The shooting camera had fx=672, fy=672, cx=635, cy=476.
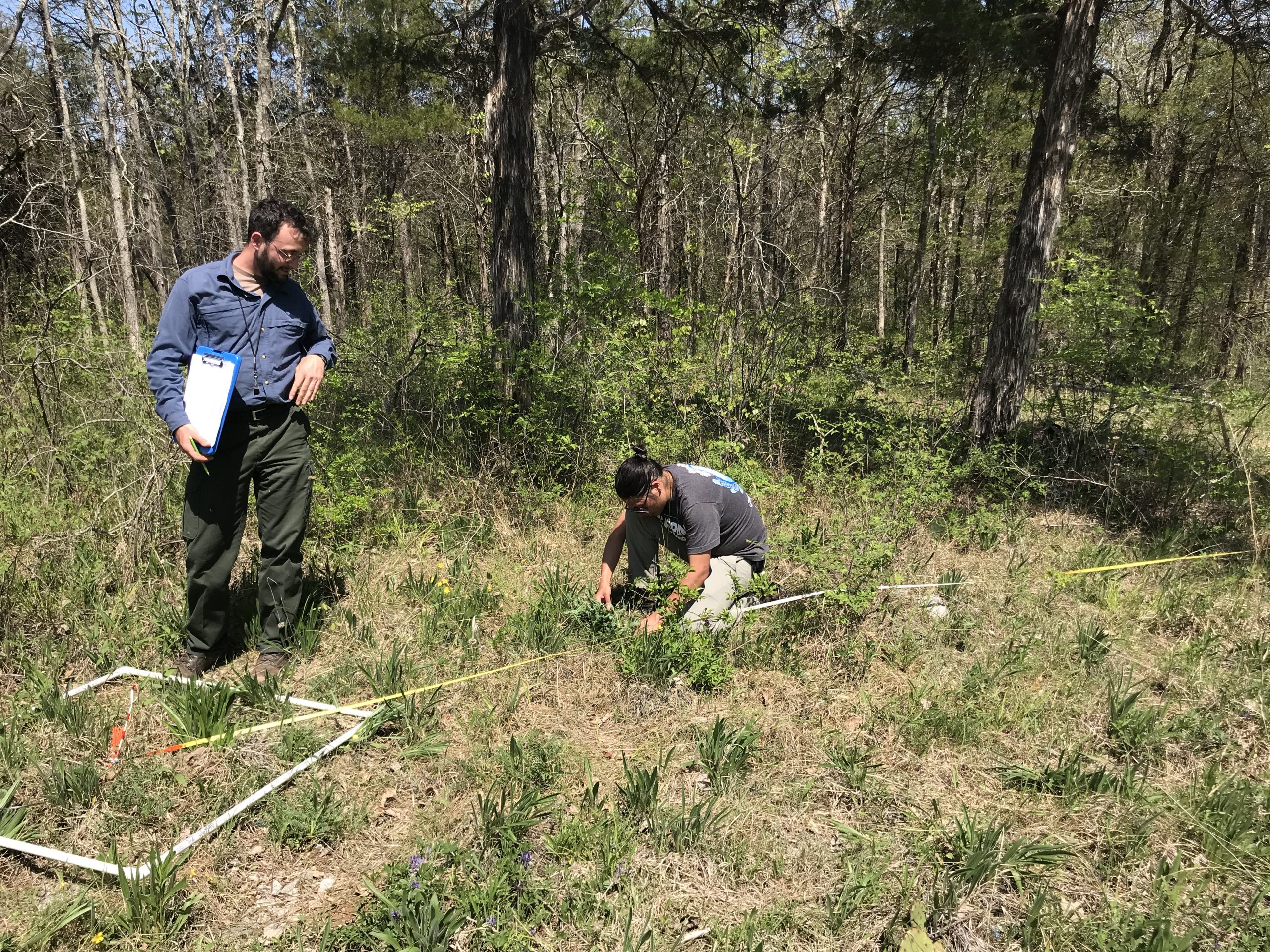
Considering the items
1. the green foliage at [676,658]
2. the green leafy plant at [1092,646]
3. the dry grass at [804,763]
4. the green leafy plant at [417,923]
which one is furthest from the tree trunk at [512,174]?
the green leafy plant at [1092,646]

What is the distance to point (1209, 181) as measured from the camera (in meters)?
9.38

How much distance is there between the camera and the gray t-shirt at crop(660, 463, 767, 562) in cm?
339

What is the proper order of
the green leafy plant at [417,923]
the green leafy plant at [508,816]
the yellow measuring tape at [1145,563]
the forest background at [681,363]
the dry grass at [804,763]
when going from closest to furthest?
the green leafy plant at [417,923] → the dry grass at [804,763] → the green leafy plant at [508,816] → the forest background at [681,363] → the yellow measuring tape at [1145,563]

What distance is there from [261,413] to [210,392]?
0.24 metres

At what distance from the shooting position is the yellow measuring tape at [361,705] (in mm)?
2689

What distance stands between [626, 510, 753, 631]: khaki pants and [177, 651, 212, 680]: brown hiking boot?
6.88 ft

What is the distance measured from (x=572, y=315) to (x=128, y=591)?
362 cm

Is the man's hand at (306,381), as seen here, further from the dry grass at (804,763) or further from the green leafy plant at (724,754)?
the green leafy plant at (724,754)

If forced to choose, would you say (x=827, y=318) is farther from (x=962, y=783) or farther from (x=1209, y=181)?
(x=1209, y=181)

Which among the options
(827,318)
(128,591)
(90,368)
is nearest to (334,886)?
(128,591)

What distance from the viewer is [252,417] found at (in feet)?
9.96

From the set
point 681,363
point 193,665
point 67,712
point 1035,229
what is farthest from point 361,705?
point 1035,229

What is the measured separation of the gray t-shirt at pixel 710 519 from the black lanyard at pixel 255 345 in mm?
1993

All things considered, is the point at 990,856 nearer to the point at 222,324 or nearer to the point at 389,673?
the point at 389,673
